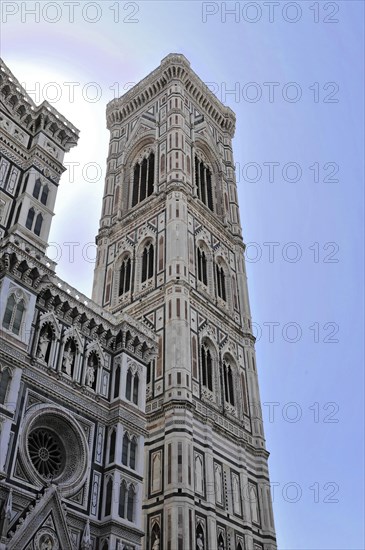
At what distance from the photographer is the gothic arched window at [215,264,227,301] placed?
35719 mm

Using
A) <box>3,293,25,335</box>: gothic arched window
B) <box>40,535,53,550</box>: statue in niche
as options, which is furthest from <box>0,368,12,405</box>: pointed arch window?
<box>40,535,53,550</box>: statue in niche

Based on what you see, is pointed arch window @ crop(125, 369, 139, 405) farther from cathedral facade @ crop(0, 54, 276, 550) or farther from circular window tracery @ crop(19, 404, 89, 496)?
circular window tracery @ crop(19, 404, 89, 496)

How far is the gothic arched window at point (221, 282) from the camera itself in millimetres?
35719

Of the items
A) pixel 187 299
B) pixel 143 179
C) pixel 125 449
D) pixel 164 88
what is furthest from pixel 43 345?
pixel 164 88

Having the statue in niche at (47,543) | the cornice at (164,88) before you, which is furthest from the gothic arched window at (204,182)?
the statue in niche at (47,543)

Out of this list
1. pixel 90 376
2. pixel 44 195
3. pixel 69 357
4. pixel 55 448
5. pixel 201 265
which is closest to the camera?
pixel 55 448

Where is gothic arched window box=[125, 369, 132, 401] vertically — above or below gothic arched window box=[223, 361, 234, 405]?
below

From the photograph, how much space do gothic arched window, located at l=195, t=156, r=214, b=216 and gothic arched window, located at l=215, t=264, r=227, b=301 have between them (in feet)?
16.9

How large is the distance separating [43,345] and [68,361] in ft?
3.94

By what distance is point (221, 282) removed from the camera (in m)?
36.4

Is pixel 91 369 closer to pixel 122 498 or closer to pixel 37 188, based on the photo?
pixel 122 498

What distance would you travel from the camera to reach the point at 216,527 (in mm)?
25109

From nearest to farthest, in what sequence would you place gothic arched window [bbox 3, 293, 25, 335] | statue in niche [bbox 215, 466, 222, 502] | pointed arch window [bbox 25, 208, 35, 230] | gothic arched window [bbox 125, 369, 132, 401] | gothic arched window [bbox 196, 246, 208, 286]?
gothic arched window [bbox 3, 293, 25, 335] → gothic arched window [bbox 125, 369, 132, 401] → pointed arch window [bbox 25, 208, 35, 230] → statue in niche [bbox 215, 466, 222, 502] → gothic arched window [bbox 196, 246, 208, 286]

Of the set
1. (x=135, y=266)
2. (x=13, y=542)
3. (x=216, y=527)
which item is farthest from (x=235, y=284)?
(x=13, y=542)
